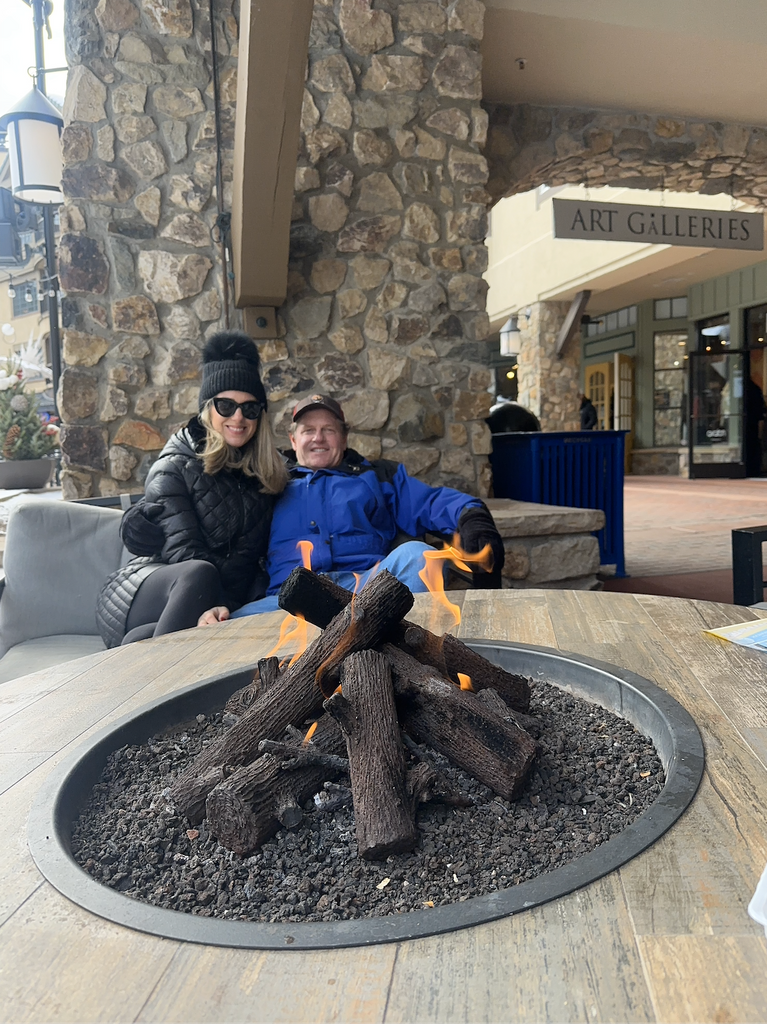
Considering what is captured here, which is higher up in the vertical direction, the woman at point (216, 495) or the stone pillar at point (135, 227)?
the stone pillar at point (135, 227)

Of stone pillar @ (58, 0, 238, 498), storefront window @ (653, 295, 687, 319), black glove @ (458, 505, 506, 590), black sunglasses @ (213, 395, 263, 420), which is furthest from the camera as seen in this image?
storefront window @ (653, 295, 687, 319)

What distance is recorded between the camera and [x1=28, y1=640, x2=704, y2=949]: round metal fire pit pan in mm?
633

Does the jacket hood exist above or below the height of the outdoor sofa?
above

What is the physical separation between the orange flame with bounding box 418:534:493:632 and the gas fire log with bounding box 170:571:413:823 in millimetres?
507

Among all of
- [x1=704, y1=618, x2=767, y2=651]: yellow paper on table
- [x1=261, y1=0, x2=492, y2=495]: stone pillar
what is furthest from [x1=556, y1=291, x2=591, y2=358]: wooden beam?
[x1=704, y1=618, x2=767, y2=651]: yellow paper on table

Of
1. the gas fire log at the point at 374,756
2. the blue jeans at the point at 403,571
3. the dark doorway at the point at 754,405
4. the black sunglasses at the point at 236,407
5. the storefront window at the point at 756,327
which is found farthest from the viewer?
the dark doorway at the point at 754,405

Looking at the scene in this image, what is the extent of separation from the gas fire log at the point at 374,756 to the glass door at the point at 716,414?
11660 mm

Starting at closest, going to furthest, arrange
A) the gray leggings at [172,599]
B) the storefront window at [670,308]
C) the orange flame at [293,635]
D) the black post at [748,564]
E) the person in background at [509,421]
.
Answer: the orange flame at [293,635] < the gray leggings at [172,599] < the black post at [748,564] < the person in background at [509,421] < the storefront window at [670,308]

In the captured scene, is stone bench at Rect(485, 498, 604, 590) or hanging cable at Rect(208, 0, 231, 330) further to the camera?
stone bench at Rect(485, 498, 604, 590)

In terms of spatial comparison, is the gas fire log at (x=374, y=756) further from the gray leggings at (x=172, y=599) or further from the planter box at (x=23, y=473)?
the planter box at (x=23, y=473)

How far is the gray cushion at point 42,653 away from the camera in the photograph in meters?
1.94

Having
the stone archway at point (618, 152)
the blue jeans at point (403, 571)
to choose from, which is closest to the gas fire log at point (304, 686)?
the blue jeans at point (403, 571)

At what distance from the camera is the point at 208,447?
242cm

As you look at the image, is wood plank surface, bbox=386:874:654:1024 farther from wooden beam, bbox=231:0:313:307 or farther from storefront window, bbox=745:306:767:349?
storefront window, bbox=745:306:767:349
